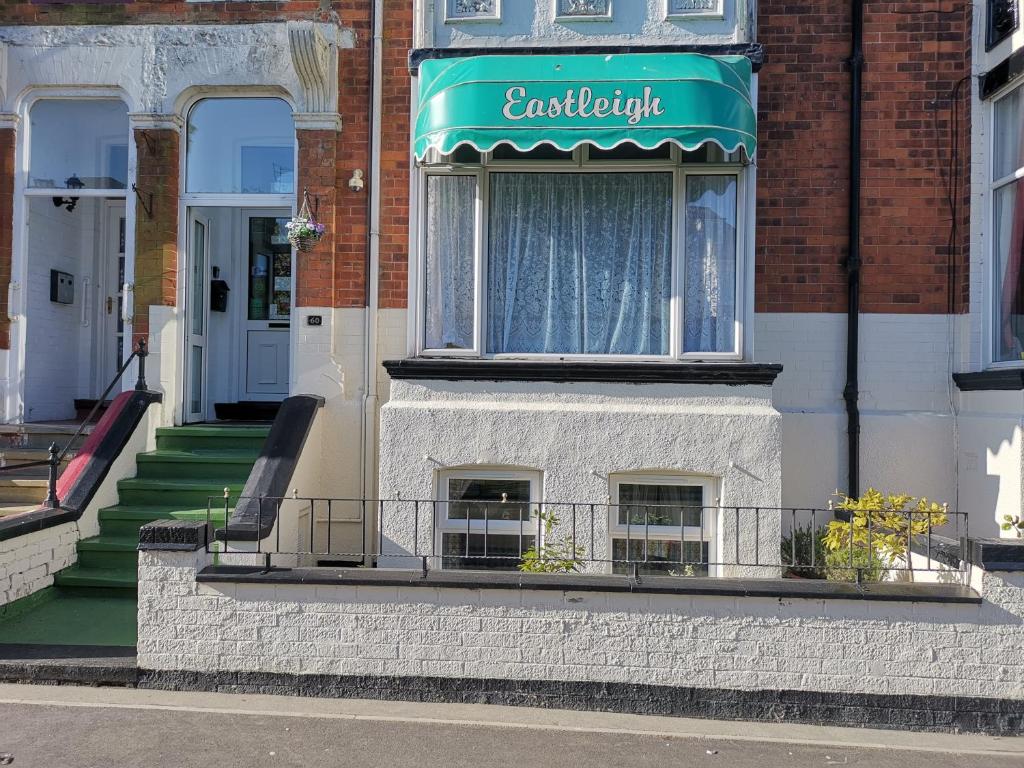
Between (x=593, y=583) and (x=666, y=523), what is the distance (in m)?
1.83

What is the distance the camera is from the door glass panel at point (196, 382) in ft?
28.1

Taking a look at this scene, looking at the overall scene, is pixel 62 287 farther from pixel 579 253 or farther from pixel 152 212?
pixel 579 253

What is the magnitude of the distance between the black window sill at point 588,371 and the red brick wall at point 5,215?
4.29 m

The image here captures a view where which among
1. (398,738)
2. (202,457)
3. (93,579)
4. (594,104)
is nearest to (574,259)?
(594,104)

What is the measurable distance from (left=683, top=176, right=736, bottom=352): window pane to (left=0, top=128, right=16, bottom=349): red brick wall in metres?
6.49

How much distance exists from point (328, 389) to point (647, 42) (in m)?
4.06

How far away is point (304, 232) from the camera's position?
7.48m

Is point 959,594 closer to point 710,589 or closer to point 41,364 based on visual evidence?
point 710,589

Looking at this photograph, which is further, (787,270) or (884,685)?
(787,270)

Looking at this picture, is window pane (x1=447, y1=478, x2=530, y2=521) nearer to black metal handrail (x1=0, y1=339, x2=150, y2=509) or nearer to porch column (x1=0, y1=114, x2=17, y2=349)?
black metal handrail (x1=0, y1=339, x2=150, y2=509)

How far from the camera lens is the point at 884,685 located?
15.7 ft

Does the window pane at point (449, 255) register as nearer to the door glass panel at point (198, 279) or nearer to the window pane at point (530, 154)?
the window pane at point (530, 154)

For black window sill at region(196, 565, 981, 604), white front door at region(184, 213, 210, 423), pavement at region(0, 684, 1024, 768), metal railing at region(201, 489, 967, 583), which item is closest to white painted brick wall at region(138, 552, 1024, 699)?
black window sill at region(196, 565, 981, 604)

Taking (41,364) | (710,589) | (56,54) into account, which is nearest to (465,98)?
(710,589)
